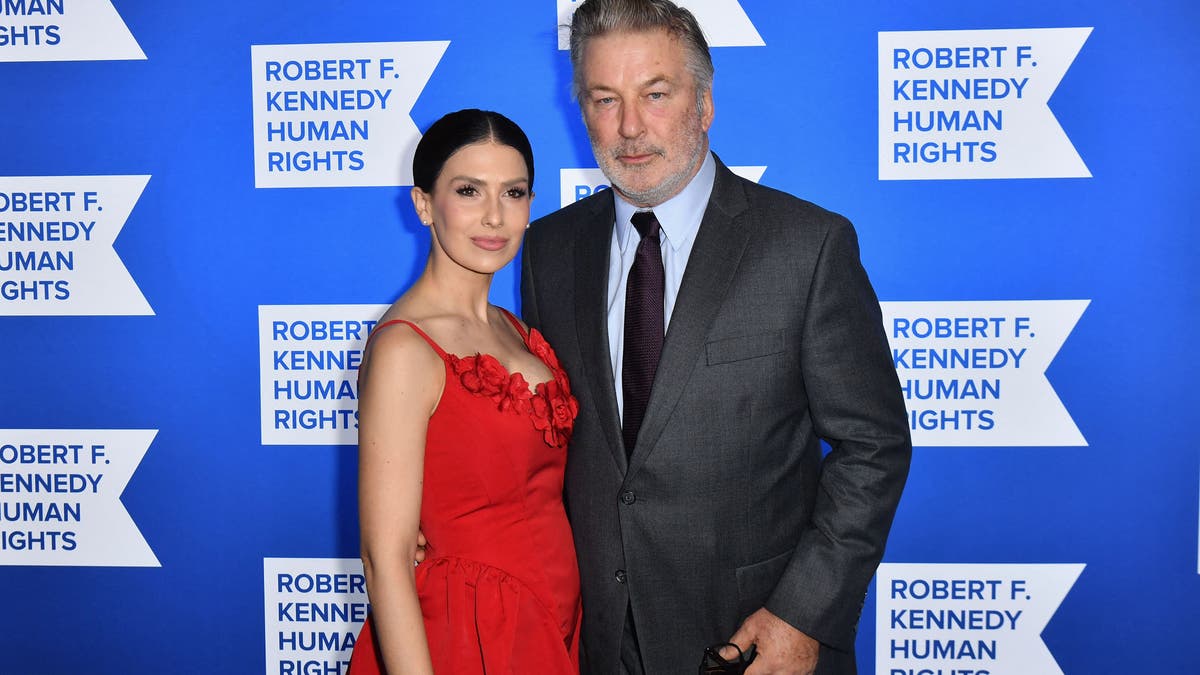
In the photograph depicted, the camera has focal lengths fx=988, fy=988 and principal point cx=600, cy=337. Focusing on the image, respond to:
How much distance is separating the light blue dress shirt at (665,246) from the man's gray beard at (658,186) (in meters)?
0.02

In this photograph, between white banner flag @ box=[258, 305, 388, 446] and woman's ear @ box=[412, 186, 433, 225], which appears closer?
woman's ear @ box=[412, 186, 433, 225]

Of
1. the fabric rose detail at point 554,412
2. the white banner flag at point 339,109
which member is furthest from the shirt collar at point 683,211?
the white banner flag at point 339,109

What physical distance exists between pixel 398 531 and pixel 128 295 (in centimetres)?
158

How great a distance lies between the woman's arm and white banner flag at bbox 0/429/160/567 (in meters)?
1.48

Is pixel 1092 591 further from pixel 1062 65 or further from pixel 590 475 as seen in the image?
pixel 590 475

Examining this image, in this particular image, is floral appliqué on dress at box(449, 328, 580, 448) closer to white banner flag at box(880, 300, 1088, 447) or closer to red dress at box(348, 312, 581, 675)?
red dress at box(348, 312, 581, 675)

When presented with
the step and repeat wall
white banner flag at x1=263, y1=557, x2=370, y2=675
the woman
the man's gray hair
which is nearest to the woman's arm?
the woman

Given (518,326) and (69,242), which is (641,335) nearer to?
(518,326)

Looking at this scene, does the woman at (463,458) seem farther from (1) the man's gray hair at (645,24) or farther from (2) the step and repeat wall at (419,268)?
(2) the step and repeat wall at (419,268)

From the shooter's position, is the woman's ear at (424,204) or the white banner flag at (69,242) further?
the white banner flag at (69,242)

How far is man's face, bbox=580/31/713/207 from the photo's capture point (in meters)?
1.69

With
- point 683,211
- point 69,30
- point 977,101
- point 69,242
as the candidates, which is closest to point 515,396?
point 683,211

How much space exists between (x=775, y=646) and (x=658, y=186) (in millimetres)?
794

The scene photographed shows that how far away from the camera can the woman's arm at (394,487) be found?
59.8 inches
